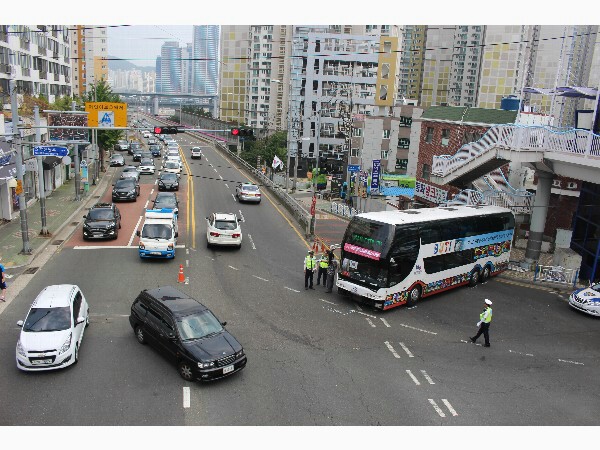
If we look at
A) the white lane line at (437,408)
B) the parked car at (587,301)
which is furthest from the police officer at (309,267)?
the parked car at (587,301)

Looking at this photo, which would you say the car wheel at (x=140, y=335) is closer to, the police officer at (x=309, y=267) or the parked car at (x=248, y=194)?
the police officer at (x=309, y=267)

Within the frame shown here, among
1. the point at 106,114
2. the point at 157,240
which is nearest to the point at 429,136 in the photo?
the point at 157,240

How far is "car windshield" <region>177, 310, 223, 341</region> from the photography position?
1416 cm

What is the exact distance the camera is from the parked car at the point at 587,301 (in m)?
20.7

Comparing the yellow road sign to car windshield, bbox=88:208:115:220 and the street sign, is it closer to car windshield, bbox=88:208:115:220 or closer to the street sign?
the street sign

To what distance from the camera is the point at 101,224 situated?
91.3 ft

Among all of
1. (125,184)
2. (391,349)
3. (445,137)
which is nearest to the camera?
(391,349)

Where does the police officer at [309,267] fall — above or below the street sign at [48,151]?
below

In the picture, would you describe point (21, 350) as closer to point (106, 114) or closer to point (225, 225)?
point (106, 114)

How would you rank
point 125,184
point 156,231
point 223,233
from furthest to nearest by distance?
point 125,184, point 223,233, point 156,231

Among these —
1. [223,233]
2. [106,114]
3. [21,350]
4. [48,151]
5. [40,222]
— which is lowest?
[40,222]

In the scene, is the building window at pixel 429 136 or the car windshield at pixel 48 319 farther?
Result: the building window at pixel 429 136

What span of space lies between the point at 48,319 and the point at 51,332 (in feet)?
1.84

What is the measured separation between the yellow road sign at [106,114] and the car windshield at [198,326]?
13.7 meters
